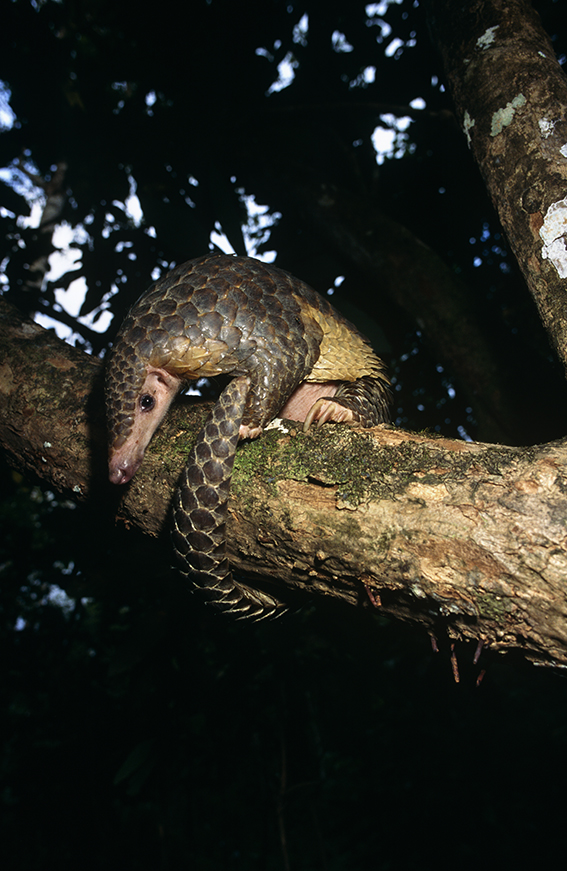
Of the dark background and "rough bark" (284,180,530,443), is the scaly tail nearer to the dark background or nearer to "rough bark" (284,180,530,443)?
the dark background

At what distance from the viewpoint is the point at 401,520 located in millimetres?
1312

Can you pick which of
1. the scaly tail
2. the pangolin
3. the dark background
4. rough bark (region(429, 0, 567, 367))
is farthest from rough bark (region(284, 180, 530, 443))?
the scaly tail

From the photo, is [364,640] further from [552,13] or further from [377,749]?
[552,13]

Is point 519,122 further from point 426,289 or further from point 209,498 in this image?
point 209,498

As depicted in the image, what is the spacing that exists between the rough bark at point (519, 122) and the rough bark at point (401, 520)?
70 cm

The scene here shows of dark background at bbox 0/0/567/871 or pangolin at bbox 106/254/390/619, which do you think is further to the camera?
dark background at bbox 0/0/567/871

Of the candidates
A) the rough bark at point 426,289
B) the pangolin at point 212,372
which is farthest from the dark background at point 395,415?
the pangolin at point 212,372

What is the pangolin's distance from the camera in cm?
148

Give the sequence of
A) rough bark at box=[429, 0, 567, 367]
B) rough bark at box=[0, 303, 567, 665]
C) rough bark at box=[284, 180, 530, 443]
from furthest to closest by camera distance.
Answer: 1. rough bark at box=[284, 180, 530, 443]
2. rough bark at box=[429, 0, 567, 367]
3. rough bark at box=[0, 303, 567, 665]

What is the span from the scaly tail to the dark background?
2.37ft

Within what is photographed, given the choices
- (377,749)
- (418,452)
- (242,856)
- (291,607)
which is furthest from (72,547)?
(242,856)

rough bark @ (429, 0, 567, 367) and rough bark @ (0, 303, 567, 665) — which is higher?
rough bark @ (429, 0, 567, 367)

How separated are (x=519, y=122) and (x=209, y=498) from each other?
6.75 feet

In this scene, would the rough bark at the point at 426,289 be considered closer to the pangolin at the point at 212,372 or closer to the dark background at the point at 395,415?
the dark background at the point at 395,415
